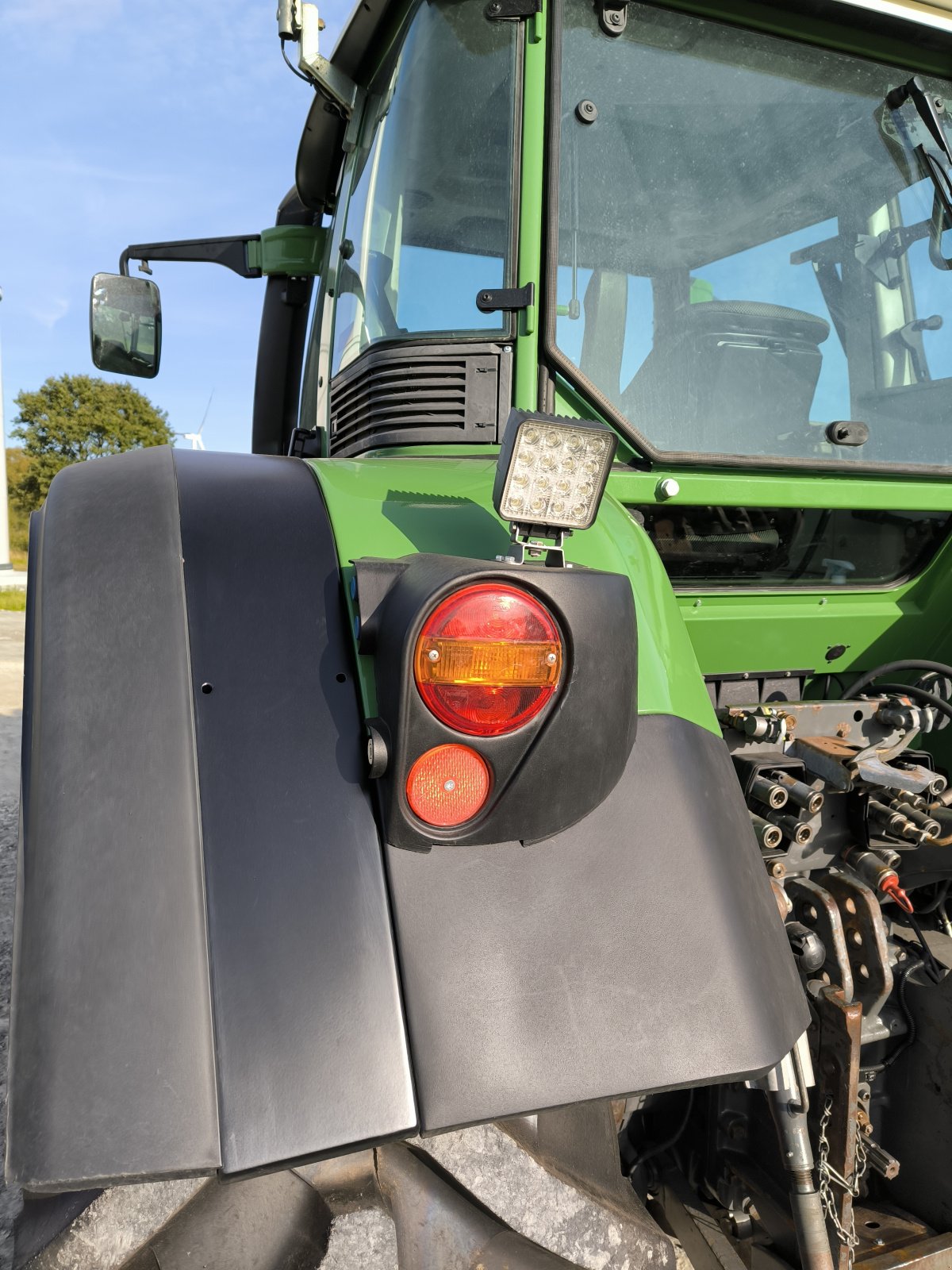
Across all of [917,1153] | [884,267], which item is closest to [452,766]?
[917,1153]

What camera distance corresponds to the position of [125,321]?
9.88 feet

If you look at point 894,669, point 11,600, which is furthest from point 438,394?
point 11,600

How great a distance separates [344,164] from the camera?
8.48 feet

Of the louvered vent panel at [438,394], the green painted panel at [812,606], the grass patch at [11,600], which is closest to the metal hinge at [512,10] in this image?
the louvered vent panel at [438,394]

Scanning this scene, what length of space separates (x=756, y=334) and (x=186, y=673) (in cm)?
150

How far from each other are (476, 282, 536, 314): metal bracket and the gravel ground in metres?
1.35

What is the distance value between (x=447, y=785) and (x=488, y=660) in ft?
0.53

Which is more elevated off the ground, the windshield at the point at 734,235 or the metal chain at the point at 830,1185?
the windshield at the point at 734,235

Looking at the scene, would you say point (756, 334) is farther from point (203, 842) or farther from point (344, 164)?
point (203, 842)

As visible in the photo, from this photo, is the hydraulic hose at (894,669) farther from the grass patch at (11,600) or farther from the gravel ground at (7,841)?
the grass patch at (11,600)

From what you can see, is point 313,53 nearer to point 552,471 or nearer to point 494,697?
point 552,471

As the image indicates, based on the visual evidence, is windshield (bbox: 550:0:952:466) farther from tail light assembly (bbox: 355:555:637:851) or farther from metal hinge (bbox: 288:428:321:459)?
metal hinge (bbox: 288:428:321:459)

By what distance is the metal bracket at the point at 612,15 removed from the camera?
5.98 ft

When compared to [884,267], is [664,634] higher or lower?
lower
